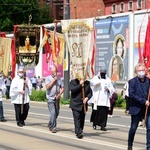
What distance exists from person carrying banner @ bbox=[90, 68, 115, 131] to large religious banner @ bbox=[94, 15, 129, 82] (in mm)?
14488

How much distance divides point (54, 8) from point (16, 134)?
7702cm

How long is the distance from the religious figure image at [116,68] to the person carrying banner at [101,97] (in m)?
15.0

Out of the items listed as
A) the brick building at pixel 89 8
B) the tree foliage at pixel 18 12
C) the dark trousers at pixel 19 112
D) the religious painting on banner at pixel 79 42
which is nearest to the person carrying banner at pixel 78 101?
the religious painting on banner at pixel 79 42

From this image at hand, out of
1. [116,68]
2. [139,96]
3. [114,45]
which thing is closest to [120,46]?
[114,45]

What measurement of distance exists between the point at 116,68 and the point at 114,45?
4.48 feet

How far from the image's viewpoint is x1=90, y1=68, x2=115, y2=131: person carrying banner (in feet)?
52.9

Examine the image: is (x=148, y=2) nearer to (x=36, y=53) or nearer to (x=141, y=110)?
(x=36, y=53)

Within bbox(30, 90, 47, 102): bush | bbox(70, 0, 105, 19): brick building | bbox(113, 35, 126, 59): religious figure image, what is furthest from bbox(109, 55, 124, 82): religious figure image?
bbox(70, 0, 105, 19): brick building

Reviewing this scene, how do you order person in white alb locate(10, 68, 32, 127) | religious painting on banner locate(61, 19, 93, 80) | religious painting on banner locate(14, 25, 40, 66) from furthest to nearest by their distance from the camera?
religious painting on banner locate(14, 25, 40, 66)
person in white alb locate(10, 68, 32, 127)
religious painting on banner locate(61, 19, 93, 80)

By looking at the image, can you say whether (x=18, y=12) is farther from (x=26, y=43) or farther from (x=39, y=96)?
(x=26, y=43)

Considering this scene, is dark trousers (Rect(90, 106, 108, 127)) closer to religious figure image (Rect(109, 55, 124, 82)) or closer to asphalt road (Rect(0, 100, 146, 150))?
asphalt road (Rect(0, 100, 146, 150))

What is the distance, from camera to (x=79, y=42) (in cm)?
1503

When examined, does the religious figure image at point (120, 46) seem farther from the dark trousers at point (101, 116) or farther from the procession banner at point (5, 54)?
the dark trousers at point (101, 116)

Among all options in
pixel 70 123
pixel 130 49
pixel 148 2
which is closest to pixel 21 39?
pixel 70 123
